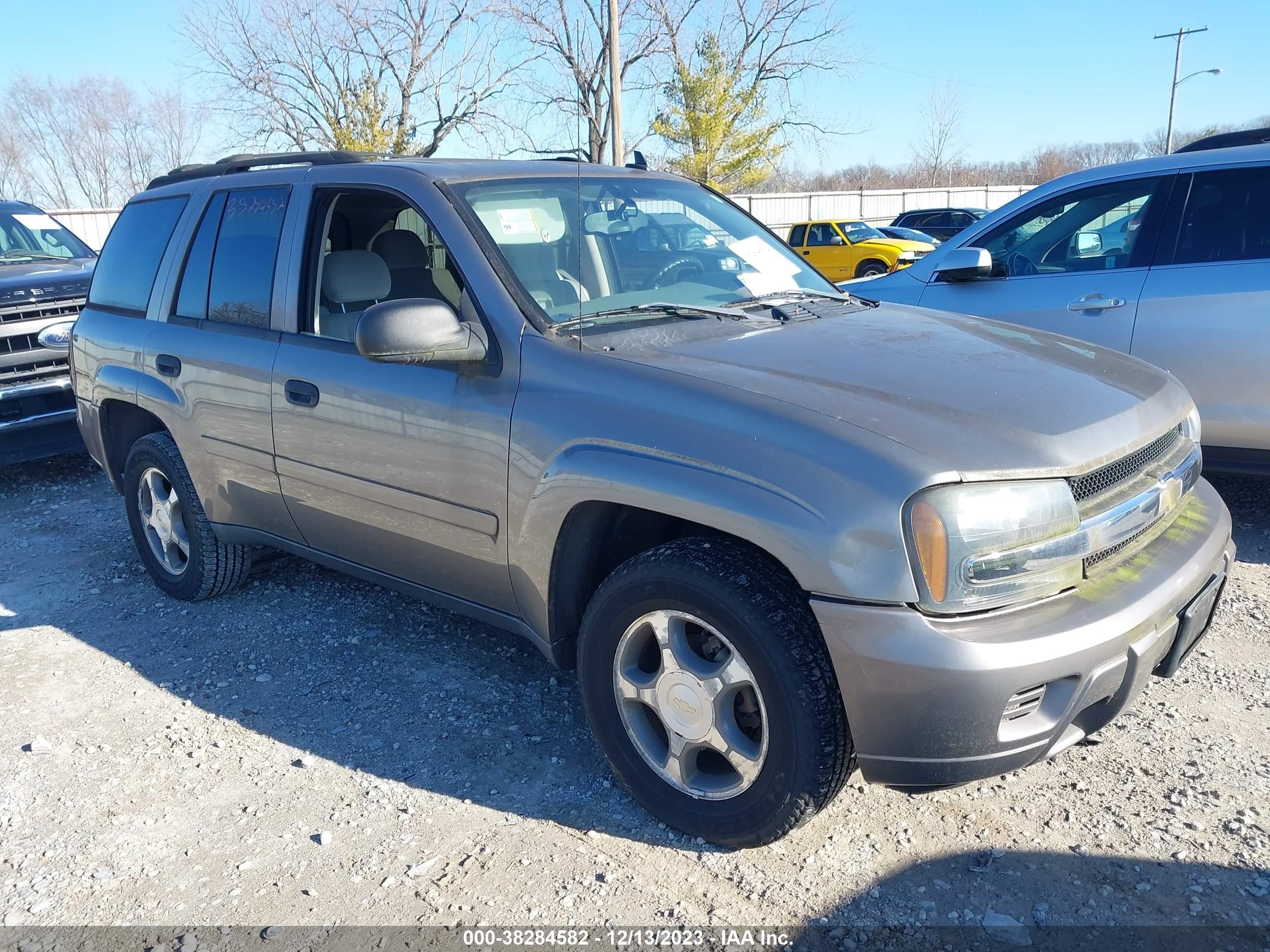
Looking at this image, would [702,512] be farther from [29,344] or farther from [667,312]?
[29,344]

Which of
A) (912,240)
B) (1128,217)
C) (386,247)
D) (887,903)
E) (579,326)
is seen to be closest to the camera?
(887,903)

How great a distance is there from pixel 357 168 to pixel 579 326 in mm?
1245

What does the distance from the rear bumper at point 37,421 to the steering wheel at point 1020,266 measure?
5.92 metres

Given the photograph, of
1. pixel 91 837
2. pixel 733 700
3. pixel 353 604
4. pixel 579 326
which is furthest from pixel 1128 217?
pixel 91 837

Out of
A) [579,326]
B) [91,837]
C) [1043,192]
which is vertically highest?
[1043,192]

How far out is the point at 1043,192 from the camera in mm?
5125

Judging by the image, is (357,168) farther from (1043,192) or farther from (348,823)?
(1043,192)

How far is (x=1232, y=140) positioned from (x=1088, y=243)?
3.12ft

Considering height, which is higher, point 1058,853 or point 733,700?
point 733,700

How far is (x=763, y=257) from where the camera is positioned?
374 cm

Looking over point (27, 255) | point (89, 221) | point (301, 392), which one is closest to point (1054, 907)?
point (301, 392)

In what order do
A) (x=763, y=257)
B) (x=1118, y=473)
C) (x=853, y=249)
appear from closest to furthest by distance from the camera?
(x=1118, y=473) → (x=763, y=257) → (x=853, y=249)

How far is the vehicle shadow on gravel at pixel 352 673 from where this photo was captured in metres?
3.04

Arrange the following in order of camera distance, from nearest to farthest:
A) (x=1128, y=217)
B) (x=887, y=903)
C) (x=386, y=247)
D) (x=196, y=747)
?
(x=887, y=903) < (x=196, y=747) < (x=386, y=247) < (x=1128, y=217)
